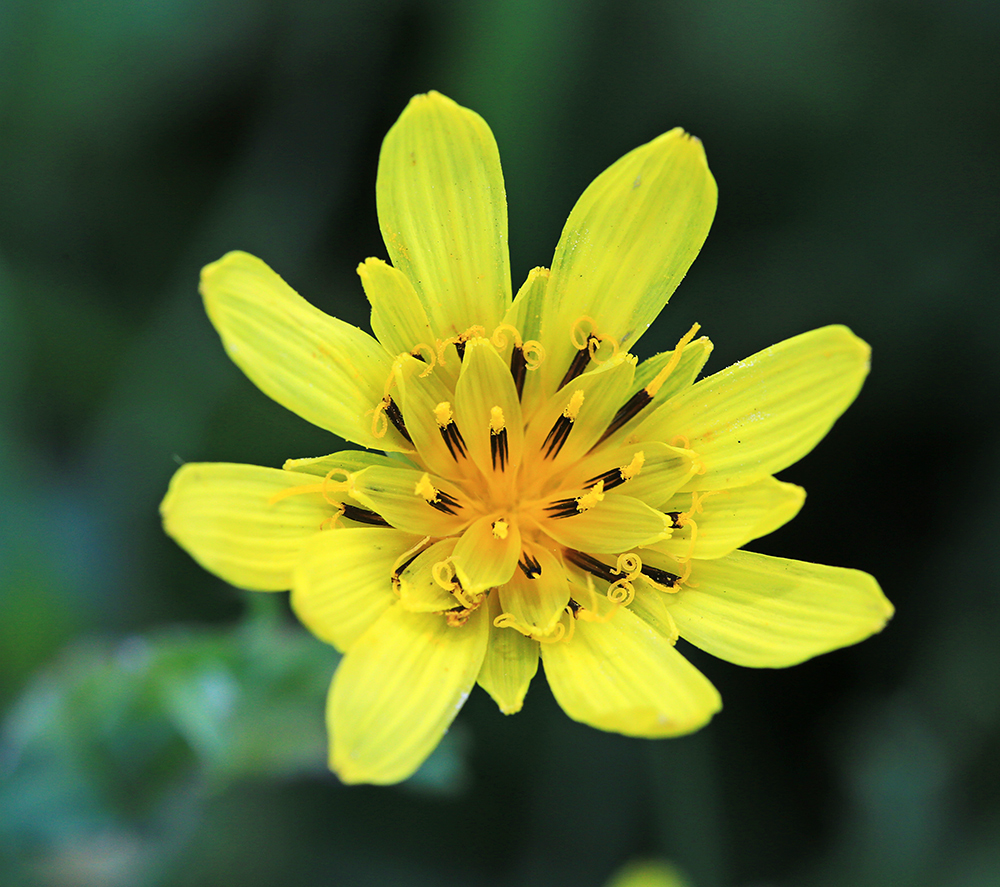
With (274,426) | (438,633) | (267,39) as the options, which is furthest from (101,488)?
(438,633)

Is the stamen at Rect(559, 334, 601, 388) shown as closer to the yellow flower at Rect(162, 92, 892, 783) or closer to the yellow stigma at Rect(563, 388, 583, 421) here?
the yellow flower at Rect(162, 92, 892, 783)

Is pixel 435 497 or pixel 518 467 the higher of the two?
pixel 518 467

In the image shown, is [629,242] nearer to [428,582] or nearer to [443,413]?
[443,413]

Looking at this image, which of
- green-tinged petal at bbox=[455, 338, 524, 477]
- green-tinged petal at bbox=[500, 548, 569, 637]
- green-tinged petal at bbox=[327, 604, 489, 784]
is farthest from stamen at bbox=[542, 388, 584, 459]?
green-tinged petal at bbox=[327, 604, 489, 784]

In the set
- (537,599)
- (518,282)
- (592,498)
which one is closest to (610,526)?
(592,498)

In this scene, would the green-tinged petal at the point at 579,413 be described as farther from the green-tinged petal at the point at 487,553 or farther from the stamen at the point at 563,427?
the green-tinged petal at the point at 487,553
